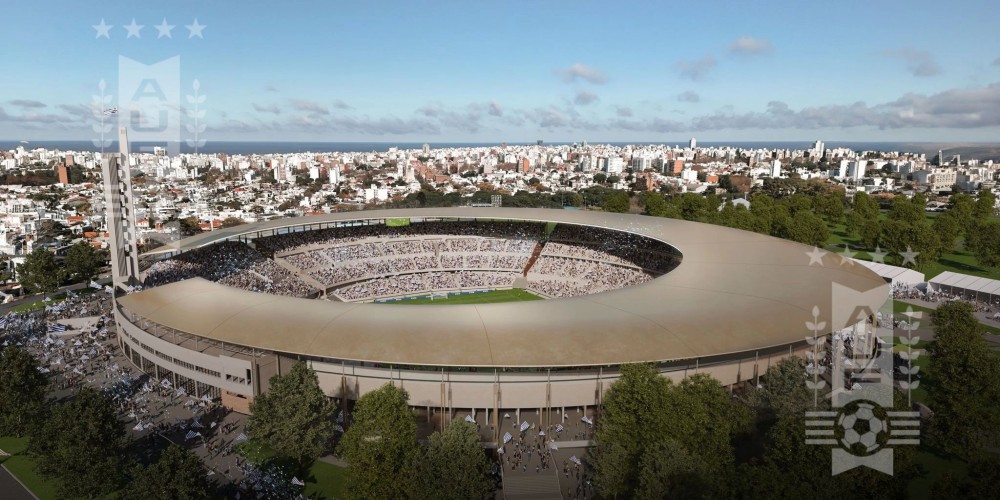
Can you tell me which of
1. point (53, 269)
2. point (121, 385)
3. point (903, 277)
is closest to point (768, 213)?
point (903, 277)

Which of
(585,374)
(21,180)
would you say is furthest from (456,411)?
(21,180)

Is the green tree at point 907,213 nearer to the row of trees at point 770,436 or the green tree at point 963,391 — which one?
the row of trees at point 770,436

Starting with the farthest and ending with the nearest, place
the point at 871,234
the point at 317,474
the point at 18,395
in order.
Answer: the point at 871,234
the point at 18,395
the point at 317,474

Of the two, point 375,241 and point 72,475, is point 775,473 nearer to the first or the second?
point 72,475

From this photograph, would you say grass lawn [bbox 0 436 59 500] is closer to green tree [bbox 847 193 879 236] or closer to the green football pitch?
the green football pitch

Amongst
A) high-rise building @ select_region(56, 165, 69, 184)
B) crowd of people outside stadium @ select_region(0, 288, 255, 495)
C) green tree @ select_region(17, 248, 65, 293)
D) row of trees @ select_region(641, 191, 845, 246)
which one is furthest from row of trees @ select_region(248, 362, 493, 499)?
high-rise building @ select_region(56, 165, 69, 184)

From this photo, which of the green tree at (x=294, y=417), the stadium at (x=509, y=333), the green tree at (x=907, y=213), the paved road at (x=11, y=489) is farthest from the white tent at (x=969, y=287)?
the paved road at (x=11, y=489)

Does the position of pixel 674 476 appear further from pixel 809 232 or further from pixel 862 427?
pixel 809 232
